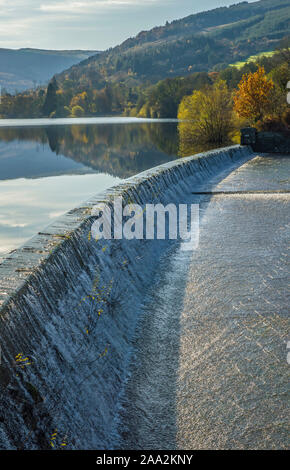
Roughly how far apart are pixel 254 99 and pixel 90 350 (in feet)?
99.3

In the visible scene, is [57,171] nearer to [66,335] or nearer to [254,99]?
[254,99]

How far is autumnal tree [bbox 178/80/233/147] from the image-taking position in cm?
3011

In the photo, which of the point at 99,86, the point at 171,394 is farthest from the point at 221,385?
the point at 99,86

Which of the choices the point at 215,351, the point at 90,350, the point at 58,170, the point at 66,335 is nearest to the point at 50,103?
the point at 58,170

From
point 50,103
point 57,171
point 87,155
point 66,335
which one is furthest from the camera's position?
point 50,103

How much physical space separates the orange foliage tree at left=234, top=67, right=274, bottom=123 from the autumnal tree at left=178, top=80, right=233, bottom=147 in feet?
3.08

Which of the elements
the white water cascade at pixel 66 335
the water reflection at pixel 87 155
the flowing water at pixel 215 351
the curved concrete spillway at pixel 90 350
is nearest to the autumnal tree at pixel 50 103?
the water reflection at pixel 87 155

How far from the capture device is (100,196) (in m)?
8.54

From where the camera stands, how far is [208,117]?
3041 cm

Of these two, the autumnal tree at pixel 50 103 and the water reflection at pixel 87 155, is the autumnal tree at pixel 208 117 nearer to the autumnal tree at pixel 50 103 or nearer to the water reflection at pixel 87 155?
the water reflection at pixel 87 155

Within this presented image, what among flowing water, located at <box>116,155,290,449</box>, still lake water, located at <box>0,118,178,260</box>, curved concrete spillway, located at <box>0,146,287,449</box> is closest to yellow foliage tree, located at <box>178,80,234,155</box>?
still lake water, located at <box>0,118,178,260</box>

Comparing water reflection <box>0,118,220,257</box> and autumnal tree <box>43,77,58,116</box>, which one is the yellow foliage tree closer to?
water reflection <box>0,118,220,257</box>

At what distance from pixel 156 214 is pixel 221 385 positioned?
19.0 ft

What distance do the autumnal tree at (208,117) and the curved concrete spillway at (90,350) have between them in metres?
24.7
